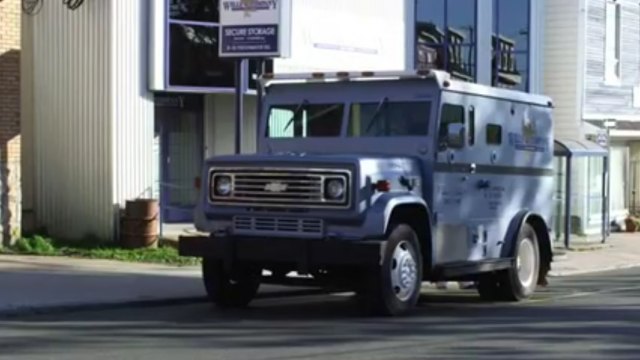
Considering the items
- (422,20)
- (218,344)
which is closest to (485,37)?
(422,20)

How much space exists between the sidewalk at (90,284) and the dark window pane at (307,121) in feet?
7.95

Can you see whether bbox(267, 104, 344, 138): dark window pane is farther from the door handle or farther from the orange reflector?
the door handle

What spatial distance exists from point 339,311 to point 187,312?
71.0 inches

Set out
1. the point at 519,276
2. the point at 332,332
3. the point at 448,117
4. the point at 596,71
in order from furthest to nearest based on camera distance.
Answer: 1. the point at 596,71
2. the point at 519,276
3. the point at 448,117
4. the point at 332,332

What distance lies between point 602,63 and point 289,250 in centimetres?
2309

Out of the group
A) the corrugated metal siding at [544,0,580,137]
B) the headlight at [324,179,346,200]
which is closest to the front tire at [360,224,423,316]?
the headlight at [324,179,346,200]

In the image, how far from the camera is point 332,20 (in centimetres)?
2450

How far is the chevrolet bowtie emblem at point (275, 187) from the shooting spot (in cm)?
1269

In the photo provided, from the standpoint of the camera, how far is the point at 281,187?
12.7 m

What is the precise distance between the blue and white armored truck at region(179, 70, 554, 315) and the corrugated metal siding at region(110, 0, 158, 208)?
6673mm

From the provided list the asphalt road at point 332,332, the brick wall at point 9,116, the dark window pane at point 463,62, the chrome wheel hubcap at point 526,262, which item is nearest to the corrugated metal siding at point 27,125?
Result: the brick wall at point 9,116

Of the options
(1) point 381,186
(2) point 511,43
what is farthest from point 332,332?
(2) point 511,43

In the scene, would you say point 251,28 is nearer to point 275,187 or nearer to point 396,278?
point 275,187

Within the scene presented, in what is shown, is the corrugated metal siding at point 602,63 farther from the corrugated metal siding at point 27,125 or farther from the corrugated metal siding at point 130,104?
the corrugated metal siding at point 27,125
